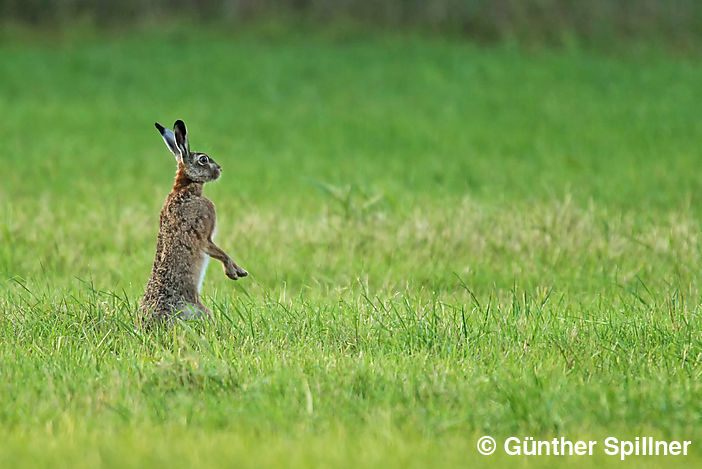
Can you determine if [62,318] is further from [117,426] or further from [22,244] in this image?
[22,244]

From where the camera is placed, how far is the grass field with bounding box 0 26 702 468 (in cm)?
427

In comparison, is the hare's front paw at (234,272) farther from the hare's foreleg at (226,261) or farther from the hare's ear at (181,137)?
the hare's ear at (181,137)

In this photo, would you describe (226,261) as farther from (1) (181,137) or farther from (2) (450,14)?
(2) (450,14)

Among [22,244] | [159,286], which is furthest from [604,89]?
[159,286]

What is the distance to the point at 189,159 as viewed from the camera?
6004mm

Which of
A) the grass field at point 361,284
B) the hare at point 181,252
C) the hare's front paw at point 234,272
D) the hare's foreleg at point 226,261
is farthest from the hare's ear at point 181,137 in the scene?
the grass field at point 361,284

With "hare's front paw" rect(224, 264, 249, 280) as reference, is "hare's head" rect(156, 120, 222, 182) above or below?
above

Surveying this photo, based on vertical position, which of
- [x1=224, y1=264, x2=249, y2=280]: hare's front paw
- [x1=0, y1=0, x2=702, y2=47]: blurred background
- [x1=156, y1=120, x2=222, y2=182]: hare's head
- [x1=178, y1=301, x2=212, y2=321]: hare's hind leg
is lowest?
[x1=178, y1=301, x2=212, y2=321]: hare's hind leg

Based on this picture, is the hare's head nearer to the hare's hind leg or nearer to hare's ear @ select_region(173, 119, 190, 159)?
hare's ear @ select_region(173, 119, 190, 159)

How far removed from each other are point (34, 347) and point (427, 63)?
62.2ft

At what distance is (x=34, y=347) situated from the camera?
17.1ft

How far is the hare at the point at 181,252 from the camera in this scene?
18.2ft

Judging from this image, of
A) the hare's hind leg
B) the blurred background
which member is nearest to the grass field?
the hare's hind leg

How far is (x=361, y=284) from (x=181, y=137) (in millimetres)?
1527
